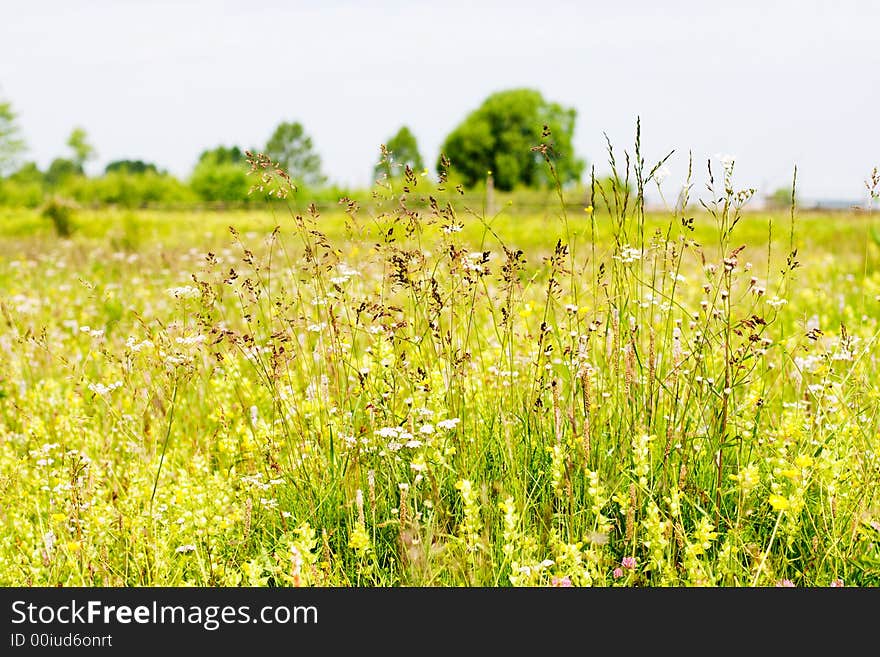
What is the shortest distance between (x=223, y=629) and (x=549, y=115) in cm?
6151

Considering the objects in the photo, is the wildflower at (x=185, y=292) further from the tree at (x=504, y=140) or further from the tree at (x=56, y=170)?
the tree at (x=56, y=170)

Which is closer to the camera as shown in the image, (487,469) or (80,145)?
(487,469)

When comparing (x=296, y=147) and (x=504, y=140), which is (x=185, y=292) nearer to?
(x=504, y=140)

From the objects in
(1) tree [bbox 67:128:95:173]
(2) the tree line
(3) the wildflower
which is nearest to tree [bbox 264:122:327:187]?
(2) the tree line

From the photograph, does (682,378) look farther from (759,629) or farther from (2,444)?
(2,444)

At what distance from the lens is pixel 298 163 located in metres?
75.7

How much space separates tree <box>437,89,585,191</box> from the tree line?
70mm

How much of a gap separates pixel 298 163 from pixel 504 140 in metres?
24.9

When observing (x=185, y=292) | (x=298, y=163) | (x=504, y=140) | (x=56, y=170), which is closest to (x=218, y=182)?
(x=504, y=140)

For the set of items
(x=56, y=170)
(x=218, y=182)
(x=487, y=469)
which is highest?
(x=56, y=170)

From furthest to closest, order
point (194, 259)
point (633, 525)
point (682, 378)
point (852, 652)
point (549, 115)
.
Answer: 1. point (549, 115)
2. point (194, 259)
3. point (682, 378)
4. point (633, 525)
5. point (852, 652)

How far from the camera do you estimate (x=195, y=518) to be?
310 cm

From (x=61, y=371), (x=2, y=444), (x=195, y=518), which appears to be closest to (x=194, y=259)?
(x=61, y=371)

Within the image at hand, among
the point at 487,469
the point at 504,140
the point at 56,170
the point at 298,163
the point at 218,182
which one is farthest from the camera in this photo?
the point at 56,170
